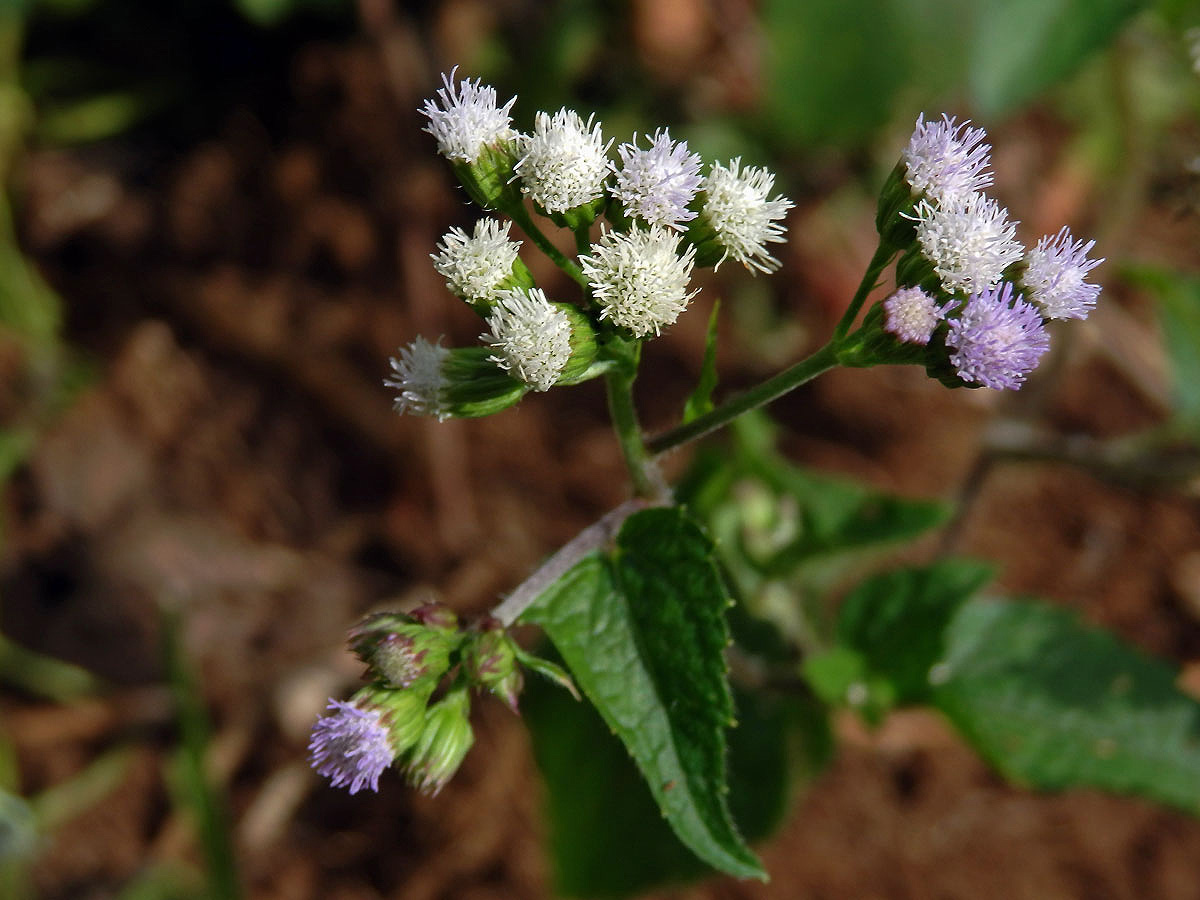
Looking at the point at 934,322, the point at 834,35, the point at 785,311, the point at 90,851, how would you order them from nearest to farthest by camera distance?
the point at 934,322, the point at 90,851, the point at 834,35, the point at 785,311

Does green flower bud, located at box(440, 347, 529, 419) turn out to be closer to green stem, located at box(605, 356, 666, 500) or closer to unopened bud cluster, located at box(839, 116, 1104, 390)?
green stem, located at box(605, 356, 666, 500)

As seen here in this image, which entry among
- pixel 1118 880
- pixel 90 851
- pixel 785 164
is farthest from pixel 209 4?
pixel 1118 880

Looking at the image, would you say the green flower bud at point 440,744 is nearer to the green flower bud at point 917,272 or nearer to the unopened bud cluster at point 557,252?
the unopened bud cluster at point 557,252

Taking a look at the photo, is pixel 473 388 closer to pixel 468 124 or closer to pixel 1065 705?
pixel 468 124

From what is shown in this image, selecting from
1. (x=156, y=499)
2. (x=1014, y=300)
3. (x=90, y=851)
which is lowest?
(x=1014, y=300)

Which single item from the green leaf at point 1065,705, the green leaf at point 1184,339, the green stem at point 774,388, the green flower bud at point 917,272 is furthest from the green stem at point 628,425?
the green leaf at point 1184,339

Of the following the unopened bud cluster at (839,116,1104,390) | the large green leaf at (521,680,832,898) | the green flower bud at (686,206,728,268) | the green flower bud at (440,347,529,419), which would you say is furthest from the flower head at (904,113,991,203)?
the large green leaf at (521,680,832,898)

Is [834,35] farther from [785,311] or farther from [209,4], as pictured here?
[209,4]

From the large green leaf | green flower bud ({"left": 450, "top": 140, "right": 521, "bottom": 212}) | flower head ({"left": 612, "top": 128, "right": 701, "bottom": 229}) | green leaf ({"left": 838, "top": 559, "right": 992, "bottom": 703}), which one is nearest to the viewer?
flower head ({"left": 612, "top": 128, "right": 701, "bottom": 229})
